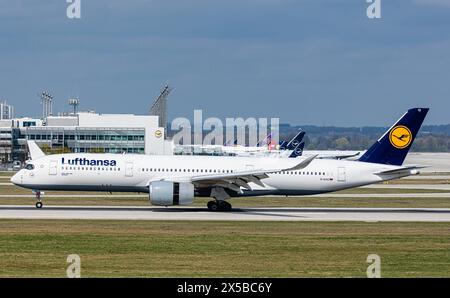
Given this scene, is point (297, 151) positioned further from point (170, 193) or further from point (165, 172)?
point (170, 193)

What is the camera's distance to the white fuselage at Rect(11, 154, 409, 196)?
4781 centimetres

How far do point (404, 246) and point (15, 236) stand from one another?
13850 millimetres

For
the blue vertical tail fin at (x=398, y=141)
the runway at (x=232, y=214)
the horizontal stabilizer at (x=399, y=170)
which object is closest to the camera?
the runway at (x=232, y=214)

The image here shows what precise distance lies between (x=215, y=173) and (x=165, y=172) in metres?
2.76

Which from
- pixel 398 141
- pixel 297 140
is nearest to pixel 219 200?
pixel 398 141

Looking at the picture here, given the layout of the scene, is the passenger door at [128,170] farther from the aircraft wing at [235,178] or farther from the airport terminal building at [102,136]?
the airport terminal building at [102,136]

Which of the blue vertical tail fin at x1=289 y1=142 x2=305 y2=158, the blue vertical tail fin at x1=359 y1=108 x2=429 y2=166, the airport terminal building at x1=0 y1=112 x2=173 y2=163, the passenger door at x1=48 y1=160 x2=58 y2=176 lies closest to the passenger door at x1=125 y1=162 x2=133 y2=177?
the passenger door at x1=48 y1=160 x2=58 y2=176

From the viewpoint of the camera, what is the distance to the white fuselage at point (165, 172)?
47.8 m

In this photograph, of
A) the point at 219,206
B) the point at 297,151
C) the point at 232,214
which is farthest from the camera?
the point at 297,151

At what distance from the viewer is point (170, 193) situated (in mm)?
45844

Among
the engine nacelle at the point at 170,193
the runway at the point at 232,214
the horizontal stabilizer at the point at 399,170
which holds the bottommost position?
the runway at the point at 232,214

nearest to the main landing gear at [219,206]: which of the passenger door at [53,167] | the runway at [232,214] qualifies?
the runway at [232,214]

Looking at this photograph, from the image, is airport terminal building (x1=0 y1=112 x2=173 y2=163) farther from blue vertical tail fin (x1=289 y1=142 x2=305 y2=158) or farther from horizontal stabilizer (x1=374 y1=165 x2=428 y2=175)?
horizontal stabilizer (x1=374 y1=165 x2=428 y2=175)

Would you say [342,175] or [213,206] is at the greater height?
[342,175]
